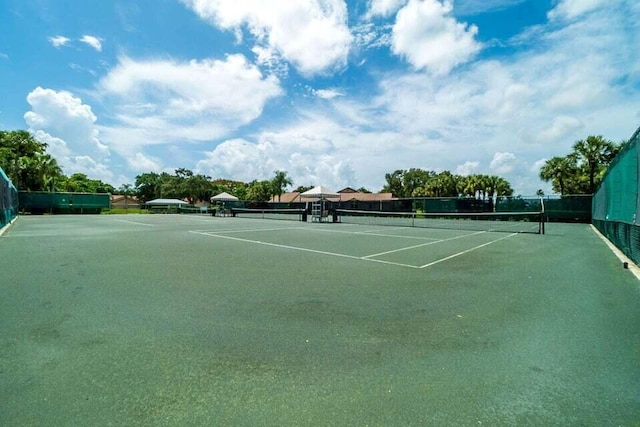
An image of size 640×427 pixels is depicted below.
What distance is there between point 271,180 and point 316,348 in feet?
269

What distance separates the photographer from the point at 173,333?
3.46m

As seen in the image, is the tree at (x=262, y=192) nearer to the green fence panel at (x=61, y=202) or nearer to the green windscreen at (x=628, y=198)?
the green fence panel at (x=61, y=202)

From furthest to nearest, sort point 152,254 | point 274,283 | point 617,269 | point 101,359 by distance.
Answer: point 152,254, point 617,269, point 274,283, point 101,359

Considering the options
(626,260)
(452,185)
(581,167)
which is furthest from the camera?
(452,185)

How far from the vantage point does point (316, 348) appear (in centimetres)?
315

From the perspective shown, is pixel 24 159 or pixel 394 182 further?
pixel 394 182

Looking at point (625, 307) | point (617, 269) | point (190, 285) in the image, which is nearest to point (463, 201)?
point (617, 269)

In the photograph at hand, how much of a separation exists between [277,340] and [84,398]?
1.61 metres

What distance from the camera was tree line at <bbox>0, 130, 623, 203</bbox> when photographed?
3512cm

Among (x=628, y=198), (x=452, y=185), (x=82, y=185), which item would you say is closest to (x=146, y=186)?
(x=82, y=185)

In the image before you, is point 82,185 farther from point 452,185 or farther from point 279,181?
point 452,185

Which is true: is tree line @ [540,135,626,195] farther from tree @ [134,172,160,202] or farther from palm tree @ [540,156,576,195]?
tree @ [134,172,160,202]

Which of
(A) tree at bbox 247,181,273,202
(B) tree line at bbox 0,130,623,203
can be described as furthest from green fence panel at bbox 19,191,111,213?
(A) tree at bbox 247,181,273,202

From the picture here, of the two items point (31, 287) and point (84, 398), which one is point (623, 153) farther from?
point (31, 287)
